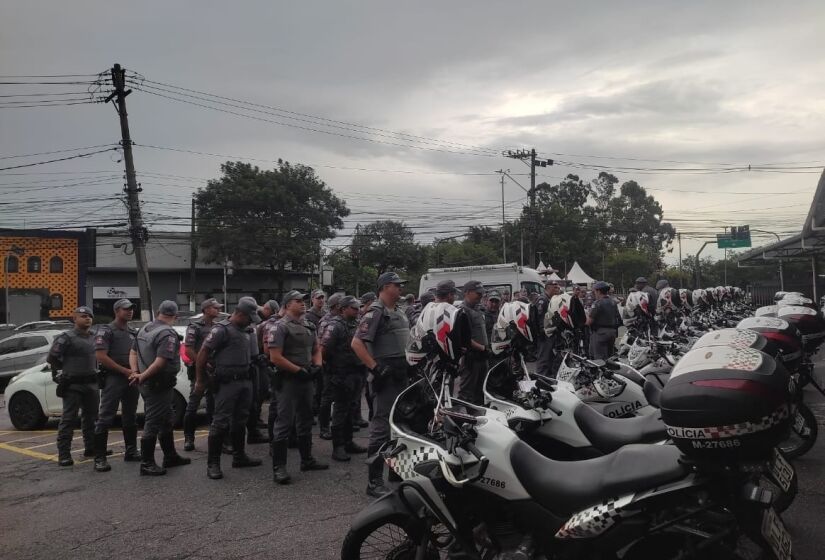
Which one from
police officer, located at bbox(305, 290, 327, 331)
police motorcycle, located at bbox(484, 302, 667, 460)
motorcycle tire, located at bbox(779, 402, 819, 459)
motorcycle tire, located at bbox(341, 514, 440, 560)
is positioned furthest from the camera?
police officer, located at bbox(305, 290, 327, 331)

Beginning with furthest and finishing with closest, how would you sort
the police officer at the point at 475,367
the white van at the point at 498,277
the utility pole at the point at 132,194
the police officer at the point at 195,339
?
1. the utility pole at the point at 132,194
2. the white van at the point at 498,277
3. the police officer at the point at 475,367
4. the police officer at the point at 195,339

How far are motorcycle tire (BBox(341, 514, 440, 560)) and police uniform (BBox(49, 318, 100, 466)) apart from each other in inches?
206

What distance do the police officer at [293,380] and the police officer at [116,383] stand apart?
6.84 ft

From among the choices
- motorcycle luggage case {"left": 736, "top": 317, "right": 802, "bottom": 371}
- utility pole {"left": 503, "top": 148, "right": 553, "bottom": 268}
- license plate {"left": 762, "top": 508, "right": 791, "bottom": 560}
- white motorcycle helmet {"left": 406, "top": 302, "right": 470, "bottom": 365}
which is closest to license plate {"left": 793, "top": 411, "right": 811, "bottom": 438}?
motorcycle luggage case {"left": 736, "top": 317, "right": 802, "bottom": 371}

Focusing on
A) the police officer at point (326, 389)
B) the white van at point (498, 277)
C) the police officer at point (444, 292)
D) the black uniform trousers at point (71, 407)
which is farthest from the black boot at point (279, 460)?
the white van at point (498, 277)

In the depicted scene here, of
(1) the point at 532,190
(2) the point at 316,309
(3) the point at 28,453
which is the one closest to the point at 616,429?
(2) the point at 316,309

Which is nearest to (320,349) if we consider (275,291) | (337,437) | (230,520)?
(337,437)

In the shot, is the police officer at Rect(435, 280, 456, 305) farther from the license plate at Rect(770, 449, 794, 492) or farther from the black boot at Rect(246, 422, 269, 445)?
the black boot at Rect(246, 422, 269, 445)

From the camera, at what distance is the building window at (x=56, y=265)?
37.0 meters

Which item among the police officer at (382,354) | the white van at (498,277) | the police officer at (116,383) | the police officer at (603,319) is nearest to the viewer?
the police officer at (382,354)

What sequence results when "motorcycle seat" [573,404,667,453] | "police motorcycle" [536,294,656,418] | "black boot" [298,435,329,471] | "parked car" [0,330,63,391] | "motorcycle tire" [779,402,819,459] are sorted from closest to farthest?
"motorcycle seat" [573,404,667,453] → "motorcycle tire" [779,402,819,459] → "police motorcycle" [536,294,656,418] → "black boot" [298,435,329,471] → "parked car" [0,330,63,391]

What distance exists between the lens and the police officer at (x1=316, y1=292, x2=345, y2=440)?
25.2 ft

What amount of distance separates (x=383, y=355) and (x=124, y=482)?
3.06 meters

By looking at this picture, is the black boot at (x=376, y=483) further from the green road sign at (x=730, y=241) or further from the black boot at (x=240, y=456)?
the green road sign at (x=730, y=241)
